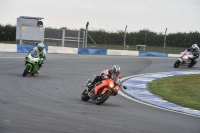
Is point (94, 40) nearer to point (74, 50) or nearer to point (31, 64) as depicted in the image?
point (74, 50)

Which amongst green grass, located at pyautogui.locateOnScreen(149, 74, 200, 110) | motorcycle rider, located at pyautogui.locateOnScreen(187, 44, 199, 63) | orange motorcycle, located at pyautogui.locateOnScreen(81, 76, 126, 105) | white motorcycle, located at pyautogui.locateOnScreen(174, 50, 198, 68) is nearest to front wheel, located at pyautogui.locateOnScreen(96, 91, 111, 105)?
orange motorcycle, located at pyautogui.locateOnScreen(81, 76, 126, 105)

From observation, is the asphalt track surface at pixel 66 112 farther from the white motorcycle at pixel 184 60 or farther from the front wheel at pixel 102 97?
the white motorcycle at pixel 184 60

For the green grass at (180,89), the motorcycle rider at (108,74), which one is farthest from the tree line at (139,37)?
the motorcycle rider at (108,74)

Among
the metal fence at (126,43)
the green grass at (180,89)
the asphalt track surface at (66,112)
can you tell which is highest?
the metal fence at (126,43)

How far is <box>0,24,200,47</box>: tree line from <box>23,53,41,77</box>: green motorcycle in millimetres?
18788

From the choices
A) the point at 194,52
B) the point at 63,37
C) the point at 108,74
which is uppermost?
the point at 63,37

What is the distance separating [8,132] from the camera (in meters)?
7.71

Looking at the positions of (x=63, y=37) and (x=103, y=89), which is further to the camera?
(x=63, y=37)

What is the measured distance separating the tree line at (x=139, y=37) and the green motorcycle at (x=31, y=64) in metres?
18.8

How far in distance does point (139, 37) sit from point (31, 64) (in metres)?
22.4

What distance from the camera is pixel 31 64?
1994cm

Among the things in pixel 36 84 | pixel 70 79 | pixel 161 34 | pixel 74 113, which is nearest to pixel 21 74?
pixel 70 79

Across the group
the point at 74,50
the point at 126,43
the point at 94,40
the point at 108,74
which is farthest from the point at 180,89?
the point at 126,43

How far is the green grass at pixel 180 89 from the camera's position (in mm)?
16453
